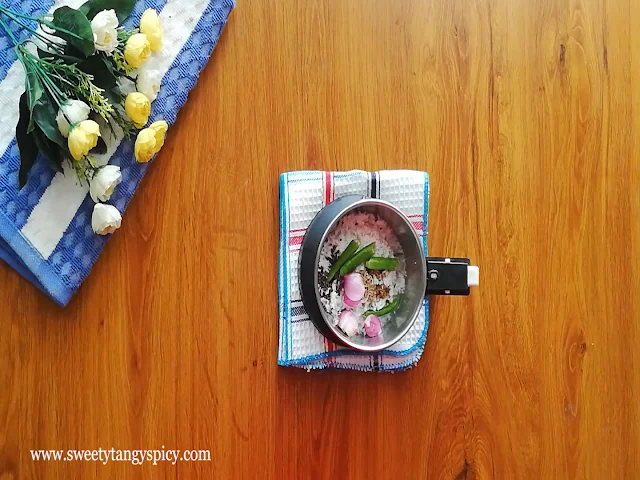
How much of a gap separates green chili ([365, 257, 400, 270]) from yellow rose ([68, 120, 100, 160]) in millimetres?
342

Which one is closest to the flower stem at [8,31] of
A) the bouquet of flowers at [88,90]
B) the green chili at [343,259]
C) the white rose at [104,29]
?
the bouquet of flowers at [88,90]

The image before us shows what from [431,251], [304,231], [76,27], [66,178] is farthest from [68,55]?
[431,251]

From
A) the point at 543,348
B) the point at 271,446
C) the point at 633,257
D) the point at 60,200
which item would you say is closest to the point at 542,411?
the point at 543,348

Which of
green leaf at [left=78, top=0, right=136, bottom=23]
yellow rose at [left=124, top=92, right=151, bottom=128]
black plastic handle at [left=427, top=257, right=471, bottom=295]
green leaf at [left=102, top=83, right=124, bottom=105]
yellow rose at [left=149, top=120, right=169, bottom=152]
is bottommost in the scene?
black plastic handle at [left=427, top=257, right=471, bottom=295]

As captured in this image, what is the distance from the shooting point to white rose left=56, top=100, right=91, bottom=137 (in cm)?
61

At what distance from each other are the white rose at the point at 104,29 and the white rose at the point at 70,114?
0.22ft

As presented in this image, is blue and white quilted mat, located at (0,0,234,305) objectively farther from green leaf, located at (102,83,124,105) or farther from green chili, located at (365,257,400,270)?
green chili, located at (365,257,400,270)

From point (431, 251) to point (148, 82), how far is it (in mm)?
406

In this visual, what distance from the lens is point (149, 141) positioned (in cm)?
66

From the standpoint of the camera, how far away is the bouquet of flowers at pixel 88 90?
61cm

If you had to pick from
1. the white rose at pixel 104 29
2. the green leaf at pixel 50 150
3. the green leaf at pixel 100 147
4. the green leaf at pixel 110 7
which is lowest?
the green leaf at pixel 50 150

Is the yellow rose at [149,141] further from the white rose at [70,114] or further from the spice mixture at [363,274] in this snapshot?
the spice mixture at [363,274]

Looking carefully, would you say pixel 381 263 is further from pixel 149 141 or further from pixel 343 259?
pixel 149 141

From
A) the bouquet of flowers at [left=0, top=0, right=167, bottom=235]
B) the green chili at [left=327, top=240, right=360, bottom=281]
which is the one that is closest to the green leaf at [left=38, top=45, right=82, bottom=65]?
the bouquet of flowers at [left=0, top=0, right=167, bottom=235]
